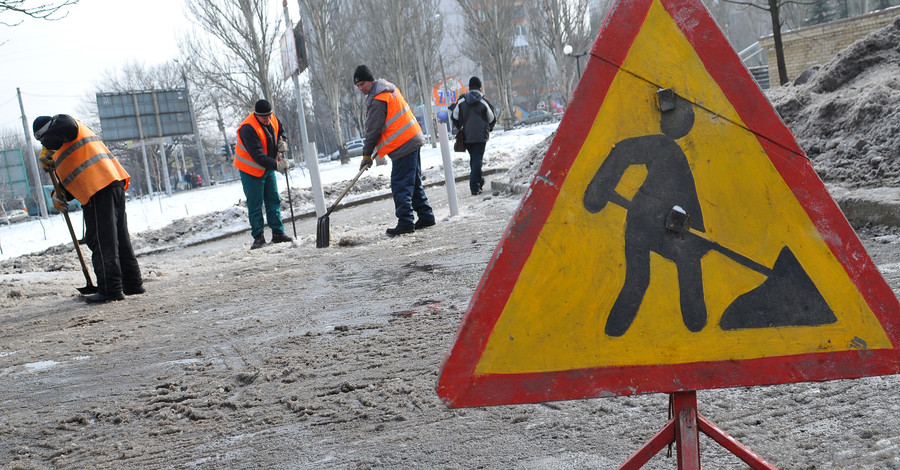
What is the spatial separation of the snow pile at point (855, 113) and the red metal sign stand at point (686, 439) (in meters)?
5.07

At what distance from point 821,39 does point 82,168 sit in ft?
52.5

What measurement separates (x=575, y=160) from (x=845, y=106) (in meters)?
6.53

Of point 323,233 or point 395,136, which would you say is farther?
point 323,233

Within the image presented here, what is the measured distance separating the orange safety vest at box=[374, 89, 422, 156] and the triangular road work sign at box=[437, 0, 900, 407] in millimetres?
6917

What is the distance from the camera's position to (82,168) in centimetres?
636

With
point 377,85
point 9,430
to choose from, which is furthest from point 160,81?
point 9,430

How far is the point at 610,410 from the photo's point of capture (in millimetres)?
2855

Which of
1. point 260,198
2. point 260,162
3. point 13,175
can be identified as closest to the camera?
point 260,162

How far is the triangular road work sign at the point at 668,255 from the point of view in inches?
67.2

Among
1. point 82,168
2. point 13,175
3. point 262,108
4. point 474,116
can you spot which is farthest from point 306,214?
point 13,175

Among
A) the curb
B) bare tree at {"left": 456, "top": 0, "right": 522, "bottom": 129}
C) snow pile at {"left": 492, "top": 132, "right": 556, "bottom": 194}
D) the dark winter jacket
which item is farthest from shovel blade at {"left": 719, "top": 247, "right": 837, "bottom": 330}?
bare tree at {"left": 456, "top": 0, "right": 522, "bottom": 129}

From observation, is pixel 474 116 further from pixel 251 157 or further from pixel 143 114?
pixel 143 114

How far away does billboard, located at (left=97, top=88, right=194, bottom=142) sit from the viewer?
34.9 m

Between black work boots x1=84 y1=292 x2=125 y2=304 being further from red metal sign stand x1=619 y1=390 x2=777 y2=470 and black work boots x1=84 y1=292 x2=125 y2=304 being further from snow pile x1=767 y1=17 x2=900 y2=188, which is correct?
snow pile x1=767 y1=17 x2=900 y2=188
